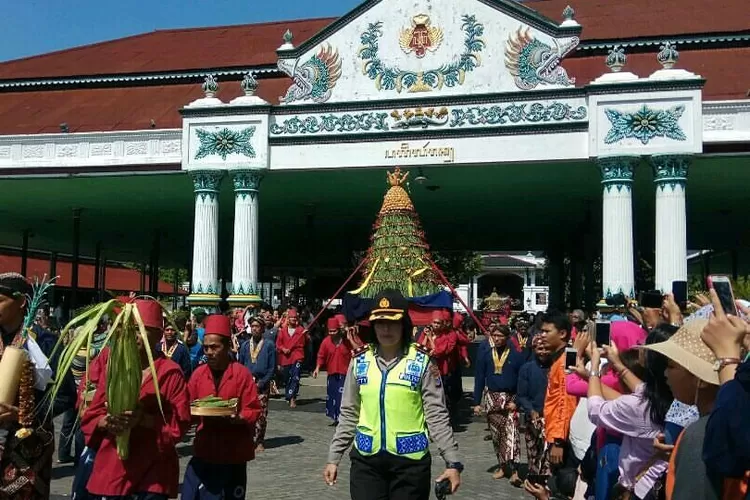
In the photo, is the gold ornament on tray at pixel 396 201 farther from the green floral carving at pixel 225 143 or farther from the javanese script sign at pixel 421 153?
the green floral carving at pixel 225 143

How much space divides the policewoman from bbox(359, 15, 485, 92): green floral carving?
37.4ft

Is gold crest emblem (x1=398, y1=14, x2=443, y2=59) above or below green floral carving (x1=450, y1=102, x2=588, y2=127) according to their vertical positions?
above

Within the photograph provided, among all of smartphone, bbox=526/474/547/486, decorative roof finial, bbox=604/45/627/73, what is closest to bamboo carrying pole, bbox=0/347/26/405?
smartphone, bbox=526/474/547/486

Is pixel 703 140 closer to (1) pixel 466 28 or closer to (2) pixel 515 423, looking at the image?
(1) pixel 466 28

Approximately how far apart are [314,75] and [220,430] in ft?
39.5

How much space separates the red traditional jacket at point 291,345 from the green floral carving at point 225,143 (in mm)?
4145

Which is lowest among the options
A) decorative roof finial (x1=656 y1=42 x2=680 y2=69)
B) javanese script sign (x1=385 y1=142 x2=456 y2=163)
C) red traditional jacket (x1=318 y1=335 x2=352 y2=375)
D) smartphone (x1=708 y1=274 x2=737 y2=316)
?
red traditional jacket (x1=318 y1=335 x2=352 y2=375)

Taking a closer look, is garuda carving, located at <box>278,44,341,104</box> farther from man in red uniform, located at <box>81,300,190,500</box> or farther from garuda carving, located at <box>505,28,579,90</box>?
man in red uniform, located at <box>81,300,190,500</box>

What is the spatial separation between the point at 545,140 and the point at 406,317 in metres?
10.9

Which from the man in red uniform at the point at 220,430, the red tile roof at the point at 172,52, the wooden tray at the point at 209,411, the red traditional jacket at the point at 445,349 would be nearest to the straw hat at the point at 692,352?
the wooden tray at the point at 209,411

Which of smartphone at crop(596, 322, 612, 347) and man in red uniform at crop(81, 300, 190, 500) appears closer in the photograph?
man in red uniform at crop(81, 300, 190, 500)

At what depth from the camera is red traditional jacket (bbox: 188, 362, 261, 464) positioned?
494 cm

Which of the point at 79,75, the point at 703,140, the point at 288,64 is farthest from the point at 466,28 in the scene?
the point at 79,75

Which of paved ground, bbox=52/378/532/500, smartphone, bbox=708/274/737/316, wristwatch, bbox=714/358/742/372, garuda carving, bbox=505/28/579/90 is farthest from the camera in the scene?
garuda carving, bbox=505/28/579/90
